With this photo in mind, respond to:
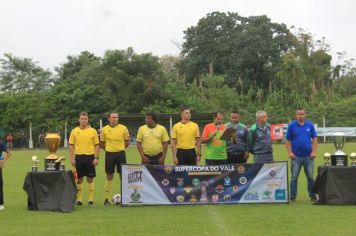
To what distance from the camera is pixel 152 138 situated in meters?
11.5

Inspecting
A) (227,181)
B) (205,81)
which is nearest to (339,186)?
(227,181)

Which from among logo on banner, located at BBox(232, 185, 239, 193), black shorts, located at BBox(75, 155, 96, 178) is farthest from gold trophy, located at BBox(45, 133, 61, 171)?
logo on banner, located at BBox(232, 185, 239, 193)

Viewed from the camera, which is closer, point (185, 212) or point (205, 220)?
point (205, 220)

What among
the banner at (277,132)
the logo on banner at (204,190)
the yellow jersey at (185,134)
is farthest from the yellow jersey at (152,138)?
the banner at (277,132)

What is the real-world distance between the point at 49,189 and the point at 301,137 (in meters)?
4.95

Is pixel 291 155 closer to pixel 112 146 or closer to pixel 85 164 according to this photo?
pixel 112 146

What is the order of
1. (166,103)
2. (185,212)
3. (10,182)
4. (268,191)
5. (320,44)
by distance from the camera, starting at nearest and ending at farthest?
(185,212) → (268,191) → (10,182) → (166,103) → (320,44)

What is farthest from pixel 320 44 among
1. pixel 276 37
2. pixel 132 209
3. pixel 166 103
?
pixel 132 209

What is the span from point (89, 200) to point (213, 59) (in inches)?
2221

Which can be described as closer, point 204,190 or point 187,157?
point 204,190

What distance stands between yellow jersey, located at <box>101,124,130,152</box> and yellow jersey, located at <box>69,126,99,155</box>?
22 centimetres

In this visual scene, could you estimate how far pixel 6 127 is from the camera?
173ft

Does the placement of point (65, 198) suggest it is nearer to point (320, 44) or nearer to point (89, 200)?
point (89, 200)

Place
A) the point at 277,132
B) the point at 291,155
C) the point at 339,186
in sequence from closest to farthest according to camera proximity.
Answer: the point at 339,186 < the point at 291,155 < the point at 277,132
